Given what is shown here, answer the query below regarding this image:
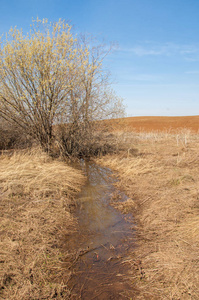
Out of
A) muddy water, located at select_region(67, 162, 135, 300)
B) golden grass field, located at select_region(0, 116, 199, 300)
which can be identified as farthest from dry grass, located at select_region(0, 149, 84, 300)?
muddy water, located at select_region(67, 162, 135, 300)

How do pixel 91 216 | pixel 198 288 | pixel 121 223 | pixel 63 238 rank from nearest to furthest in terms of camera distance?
1. pixel 198 288
2. pixel 63 238
3. pixel 121 223
4. pixel 91 216

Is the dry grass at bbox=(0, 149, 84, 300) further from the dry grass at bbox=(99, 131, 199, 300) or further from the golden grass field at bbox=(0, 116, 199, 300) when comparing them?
the dry grass at bbox=(99, 131, 199, 300)

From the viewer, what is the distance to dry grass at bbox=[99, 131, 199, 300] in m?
2.47

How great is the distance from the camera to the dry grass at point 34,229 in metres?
2.50

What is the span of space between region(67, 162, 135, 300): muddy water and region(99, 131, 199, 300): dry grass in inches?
7.4

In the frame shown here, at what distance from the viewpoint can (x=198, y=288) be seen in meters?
2.29

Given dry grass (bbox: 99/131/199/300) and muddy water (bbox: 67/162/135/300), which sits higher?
dry grass (bbox: 99/131/199/300)

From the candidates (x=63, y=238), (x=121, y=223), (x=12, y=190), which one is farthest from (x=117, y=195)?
(x=12, y=190)

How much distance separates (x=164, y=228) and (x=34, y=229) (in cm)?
232

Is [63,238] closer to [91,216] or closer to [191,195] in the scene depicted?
[91,216]

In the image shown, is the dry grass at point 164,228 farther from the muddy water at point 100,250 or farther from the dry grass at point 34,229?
the dry grass at point 34,229

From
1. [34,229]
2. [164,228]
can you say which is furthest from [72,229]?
[164,228]

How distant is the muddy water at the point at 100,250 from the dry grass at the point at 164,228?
0.19m

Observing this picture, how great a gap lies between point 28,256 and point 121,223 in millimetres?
1909
